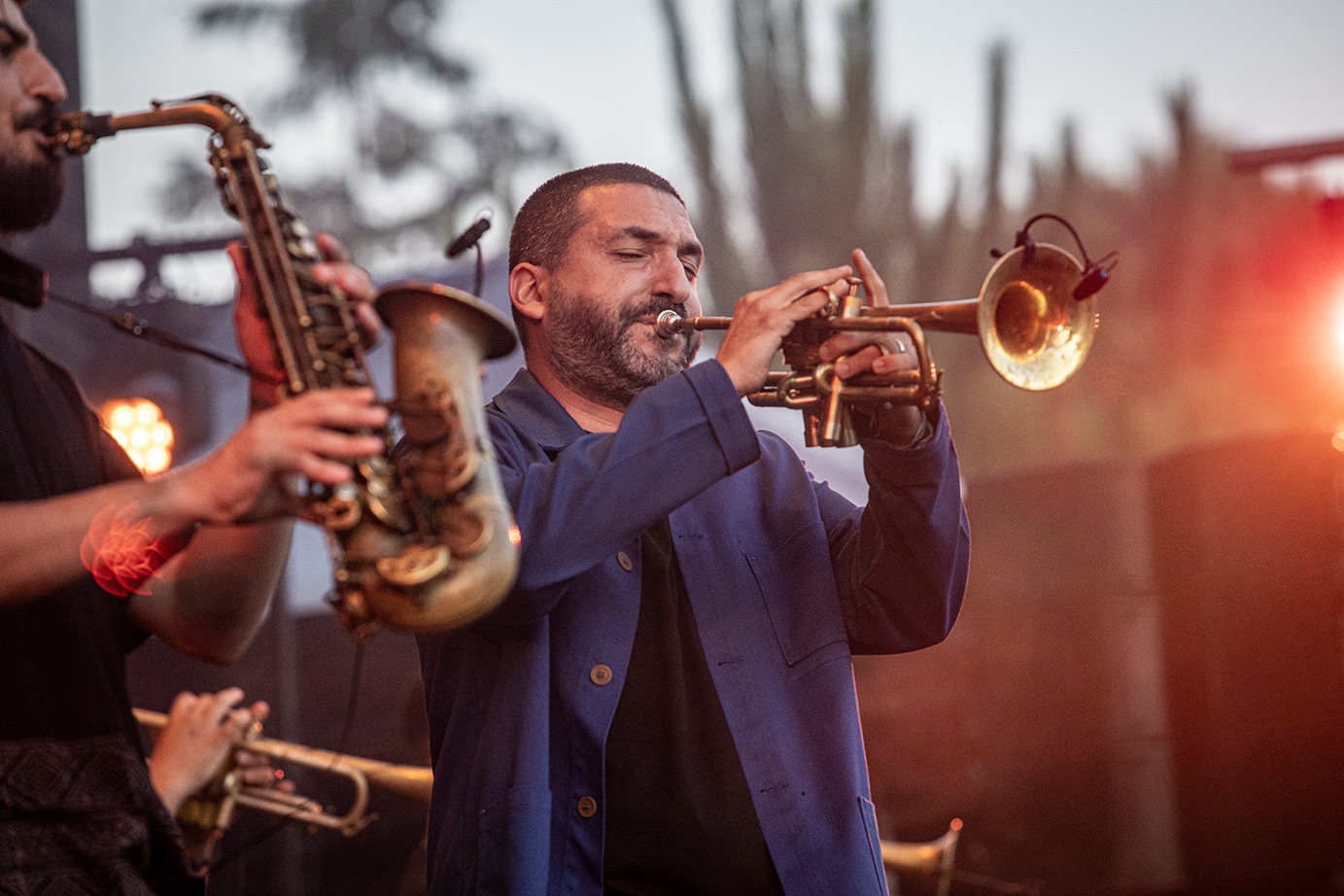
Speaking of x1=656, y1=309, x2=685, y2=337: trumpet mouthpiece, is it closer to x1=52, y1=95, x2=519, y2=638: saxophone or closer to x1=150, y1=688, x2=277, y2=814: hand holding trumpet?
x1=52, y1=95, x2=519, y2=638: saxophone

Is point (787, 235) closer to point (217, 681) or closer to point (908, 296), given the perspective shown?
point (908, 296)

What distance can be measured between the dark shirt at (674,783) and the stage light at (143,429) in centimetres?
391

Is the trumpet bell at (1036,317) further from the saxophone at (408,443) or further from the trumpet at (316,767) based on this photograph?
the trumpet at (316,767)

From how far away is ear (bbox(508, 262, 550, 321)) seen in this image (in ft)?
10.8

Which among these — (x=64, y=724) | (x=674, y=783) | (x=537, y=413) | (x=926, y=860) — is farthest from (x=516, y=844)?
(x=926, y=860)

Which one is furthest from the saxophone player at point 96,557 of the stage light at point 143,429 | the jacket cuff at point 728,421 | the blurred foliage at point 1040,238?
the blurred foliage at point 1040,238

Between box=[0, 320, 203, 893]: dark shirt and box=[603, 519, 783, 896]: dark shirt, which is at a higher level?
box=[0, 320, 203, 893]: dark shirt

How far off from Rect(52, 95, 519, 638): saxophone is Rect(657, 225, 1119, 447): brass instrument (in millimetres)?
831

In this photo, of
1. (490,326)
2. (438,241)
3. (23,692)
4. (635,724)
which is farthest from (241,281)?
(438,241)

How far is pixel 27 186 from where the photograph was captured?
2.17m

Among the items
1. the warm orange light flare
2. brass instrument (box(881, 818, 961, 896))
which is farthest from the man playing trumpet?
the warm orange light flare

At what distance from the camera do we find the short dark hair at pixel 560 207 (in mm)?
3262

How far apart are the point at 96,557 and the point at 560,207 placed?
5.69 feet

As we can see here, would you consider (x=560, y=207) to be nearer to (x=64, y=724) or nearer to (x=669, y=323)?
(x=669, y=323)
